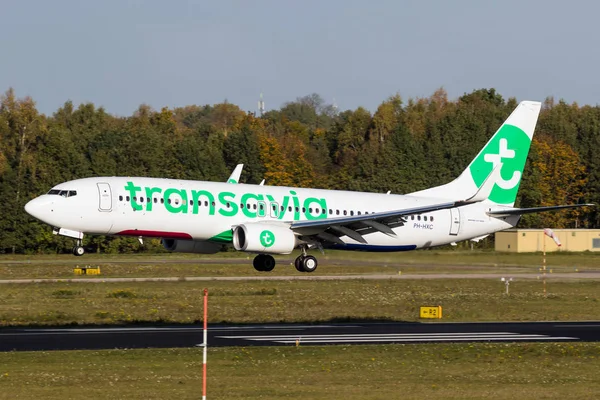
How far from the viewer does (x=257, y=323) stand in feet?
135

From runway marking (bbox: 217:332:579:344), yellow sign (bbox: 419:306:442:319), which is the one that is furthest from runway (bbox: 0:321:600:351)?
yellow sign (bbox: 419:306:442:319)

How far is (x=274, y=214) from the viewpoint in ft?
157

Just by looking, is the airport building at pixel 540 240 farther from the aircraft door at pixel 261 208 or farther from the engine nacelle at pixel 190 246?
the engine nacelle at pixel 190 246

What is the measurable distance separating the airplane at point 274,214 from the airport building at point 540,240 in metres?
28.2

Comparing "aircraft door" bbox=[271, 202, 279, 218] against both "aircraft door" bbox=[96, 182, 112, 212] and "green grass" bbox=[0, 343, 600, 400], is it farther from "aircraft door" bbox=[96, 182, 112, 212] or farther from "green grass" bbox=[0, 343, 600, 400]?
"green grass" bbox=[0, 343, 600, 400]

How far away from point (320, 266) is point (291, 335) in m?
36.7

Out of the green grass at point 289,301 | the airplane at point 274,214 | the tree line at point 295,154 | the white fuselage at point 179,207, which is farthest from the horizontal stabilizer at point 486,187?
the tree line at point 295,154

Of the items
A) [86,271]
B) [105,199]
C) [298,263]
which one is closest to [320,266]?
[86,271]

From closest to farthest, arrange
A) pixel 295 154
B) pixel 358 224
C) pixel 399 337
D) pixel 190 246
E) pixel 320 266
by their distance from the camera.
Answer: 1. pixel 399 337
2. pixel 190 246
3. pixel 358 224
4. pixel 320 266
5. pixel 295 154

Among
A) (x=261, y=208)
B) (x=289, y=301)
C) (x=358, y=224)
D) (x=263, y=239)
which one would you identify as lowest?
(x=289, y=301)

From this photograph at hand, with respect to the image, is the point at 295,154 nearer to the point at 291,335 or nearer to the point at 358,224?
the point at 358,224

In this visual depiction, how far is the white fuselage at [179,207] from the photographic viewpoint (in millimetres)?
44531

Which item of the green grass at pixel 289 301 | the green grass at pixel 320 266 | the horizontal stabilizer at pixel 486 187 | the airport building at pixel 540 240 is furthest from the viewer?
the airport building at pixel 540 240

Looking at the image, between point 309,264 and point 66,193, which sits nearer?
point 66,193
